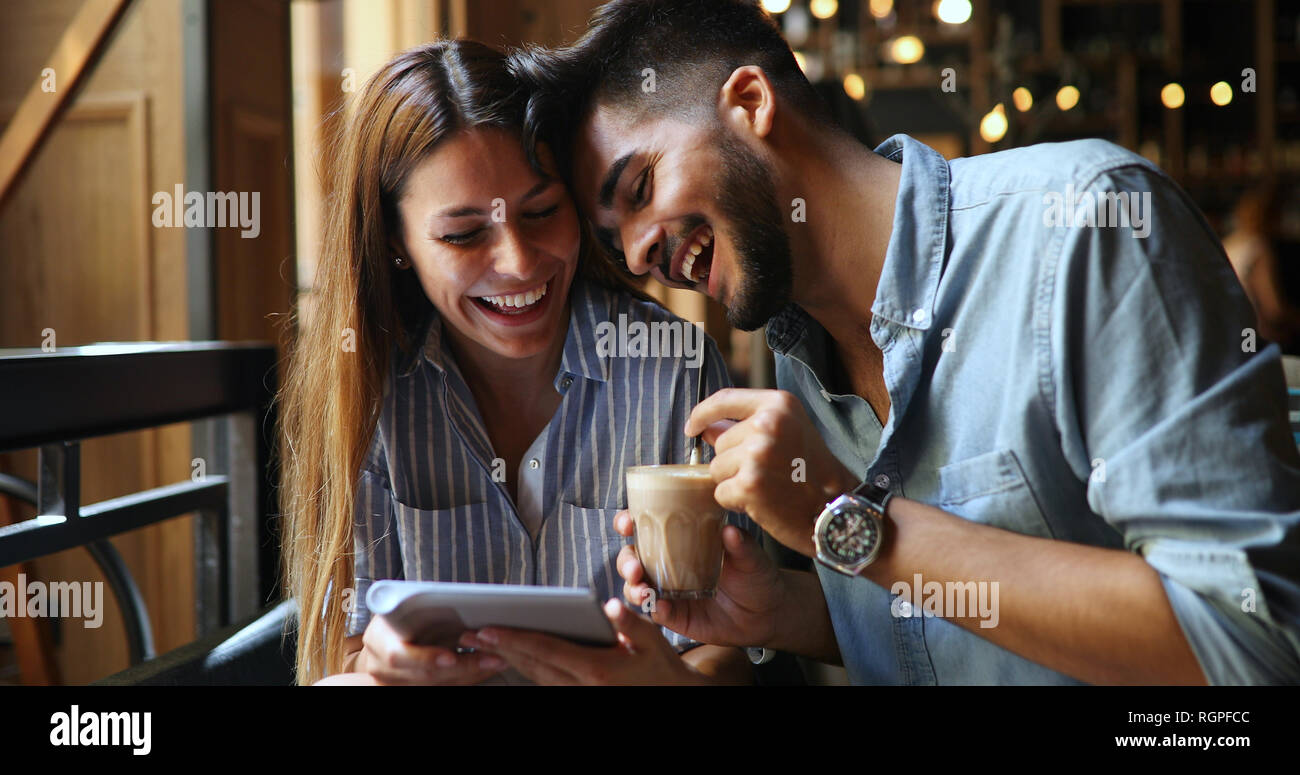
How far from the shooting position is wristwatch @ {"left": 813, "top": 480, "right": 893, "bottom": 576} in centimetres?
119

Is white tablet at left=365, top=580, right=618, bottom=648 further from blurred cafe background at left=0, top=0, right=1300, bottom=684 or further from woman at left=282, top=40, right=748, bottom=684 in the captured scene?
blurred cafe background at left=0, top=0, right=1300, bottom=684

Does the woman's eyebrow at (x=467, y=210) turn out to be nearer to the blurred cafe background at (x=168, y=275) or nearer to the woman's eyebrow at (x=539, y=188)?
the woman's eyebrow at (x=539, y=188)

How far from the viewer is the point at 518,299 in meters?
1.63

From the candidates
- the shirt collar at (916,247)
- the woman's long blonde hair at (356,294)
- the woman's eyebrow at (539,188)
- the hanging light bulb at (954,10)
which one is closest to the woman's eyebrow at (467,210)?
the woman's eyebrow at (539,188)

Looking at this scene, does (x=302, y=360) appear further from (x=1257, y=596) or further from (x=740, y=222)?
(x=1257, y=596)

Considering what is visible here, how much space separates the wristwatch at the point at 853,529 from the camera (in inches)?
46.8

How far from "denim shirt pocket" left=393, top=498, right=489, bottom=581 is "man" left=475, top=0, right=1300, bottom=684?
1.11ft

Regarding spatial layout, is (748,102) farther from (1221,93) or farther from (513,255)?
(1221,93)

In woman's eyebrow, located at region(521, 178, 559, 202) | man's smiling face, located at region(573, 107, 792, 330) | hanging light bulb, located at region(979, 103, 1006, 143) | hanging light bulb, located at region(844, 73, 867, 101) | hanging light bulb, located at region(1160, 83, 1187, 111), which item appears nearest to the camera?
man's smiling face, located at region(573, 107, 792, 330)

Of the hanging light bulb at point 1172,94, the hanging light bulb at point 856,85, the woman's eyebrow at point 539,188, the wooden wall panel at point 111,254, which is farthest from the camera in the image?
the hanging light bulb at point 1172,94

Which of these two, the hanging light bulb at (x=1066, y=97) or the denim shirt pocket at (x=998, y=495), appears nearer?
the denim shirt pocket at (x=998, y=495)

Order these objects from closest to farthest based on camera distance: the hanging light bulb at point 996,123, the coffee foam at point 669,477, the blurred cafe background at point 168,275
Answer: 1. the coffee foam at point 669,477
2. the blurred cafe background at point 168,275
3. the hanging light bulb at point 996,123

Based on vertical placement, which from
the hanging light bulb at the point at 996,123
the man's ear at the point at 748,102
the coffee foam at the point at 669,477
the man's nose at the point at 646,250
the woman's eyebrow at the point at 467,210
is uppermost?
the hanging light bulb at the point at 996,123

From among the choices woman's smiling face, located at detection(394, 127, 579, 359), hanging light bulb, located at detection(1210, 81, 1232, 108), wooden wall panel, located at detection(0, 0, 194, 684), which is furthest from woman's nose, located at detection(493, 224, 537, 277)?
hanging light bulb, located at detection(1210, 81, 1232, 108)
